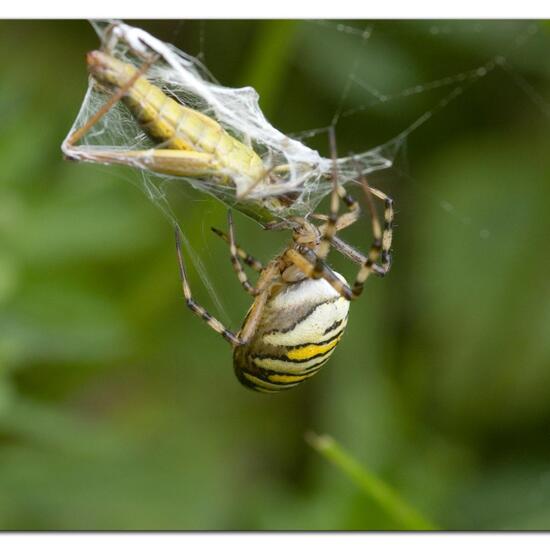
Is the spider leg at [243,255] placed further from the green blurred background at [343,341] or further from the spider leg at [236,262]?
the green blurred background at [343,341]

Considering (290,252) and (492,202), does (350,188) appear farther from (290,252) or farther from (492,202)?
(492,202)

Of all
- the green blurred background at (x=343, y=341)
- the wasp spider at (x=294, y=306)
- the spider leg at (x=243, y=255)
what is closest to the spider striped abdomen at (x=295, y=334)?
the wasp spider at (x=294, y=306)

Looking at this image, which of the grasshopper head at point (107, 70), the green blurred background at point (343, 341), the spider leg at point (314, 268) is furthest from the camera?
the green blurred background at point (343, 341)

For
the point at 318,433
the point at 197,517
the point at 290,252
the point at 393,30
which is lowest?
the point at 197,517

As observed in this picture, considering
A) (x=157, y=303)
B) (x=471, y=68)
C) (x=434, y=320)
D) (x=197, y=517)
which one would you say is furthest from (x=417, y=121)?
(x=197, y=517)

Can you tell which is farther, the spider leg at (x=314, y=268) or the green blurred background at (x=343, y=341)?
the green blurred background at (x=343, y=341)

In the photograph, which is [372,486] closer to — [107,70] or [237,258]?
[237,258]

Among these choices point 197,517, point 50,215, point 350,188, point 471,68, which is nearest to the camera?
point 350,188

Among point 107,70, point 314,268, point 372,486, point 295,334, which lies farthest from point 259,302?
point 107,70
